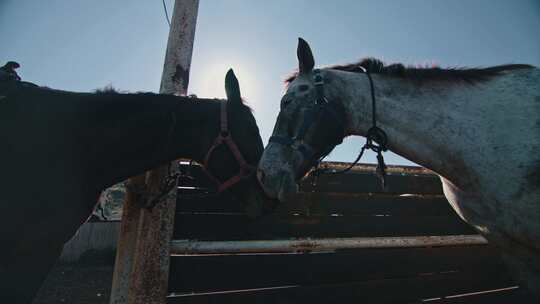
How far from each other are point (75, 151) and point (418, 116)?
9.03 ft

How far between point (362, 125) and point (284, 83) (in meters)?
0.90

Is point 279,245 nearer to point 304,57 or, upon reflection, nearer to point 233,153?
point 233,153

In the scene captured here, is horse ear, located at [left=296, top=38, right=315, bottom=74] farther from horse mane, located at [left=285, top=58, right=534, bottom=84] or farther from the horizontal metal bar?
the horizontal metal bar

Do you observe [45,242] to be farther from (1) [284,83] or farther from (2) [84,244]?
(2) [84,244]

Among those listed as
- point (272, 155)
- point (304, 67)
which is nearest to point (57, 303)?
point (272, 155)

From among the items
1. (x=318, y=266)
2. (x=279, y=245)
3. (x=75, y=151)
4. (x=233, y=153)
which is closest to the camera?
(x=75, y=151)

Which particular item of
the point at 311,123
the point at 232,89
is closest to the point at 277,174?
the point at 311,123

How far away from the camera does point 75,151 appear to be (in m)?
2.04

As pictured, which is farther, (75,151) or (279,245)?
(279,245)

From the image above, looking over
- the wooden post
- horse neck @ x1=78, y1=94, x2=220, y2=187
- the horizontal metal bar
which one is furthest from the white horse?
the wooden post

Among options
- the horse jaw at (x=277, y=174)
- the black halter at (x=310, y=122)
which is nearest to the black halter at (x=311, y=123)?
the black halter at (x=310, y=122)

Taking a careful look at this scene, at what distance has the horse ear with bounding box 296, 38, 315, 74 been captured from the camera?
2.20 m

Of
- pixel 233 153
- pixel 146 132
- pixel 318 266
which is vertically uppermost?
pixel 146 132

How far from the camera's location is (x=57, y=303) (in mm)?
5641
